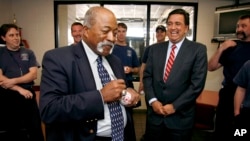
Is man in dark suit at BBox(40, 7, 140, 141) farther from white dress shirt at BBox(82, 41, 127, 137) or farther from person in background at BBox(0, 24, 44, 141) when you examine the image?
person in background at BBox(0, 24, 44, 141)

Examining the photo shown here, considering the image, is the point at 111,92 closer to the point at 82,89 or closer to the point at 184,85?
the point at 82,89

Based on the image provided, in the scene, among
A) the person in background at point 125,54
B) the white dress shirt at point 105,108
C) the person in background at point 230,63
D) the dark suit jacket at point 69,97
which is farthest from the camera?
the person in background at point 125,54

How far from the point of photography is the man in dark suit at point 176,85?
1.86m

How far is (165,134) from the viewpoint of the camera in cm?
194

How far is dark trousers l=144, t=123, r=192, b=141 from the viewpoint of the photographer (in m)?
1.86

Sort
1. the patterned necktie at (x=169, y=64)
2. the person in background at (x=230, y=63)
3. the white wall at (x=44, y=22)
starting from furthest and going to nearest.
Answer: the white wall at (x=44, y=22) → the person in background at (x=230, y=63) → the patterned necktie at (x=169, y=64)

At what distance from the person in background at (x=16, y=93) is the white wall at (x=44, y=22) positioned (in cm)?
248

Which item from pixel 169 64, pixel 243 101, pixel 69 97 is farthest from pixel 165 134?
pixel 69 97

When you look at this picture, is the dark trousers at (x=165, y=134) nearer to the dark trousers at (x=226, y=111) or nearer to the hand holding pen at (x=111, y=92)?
the dark trousers at (x=226, y=111)

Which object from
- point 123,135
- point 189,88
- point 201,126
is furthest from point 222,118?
point 123,135

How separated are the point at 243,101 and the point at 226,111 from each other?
1.38 ft

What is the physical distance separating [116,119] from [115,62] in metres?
0.39

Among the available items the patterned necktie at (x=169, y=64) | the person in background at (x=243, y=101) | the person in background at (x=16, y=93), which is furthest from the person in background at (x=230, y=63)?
the person in background at (x=16, y=93)

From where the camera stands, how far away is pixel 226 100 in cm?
230
